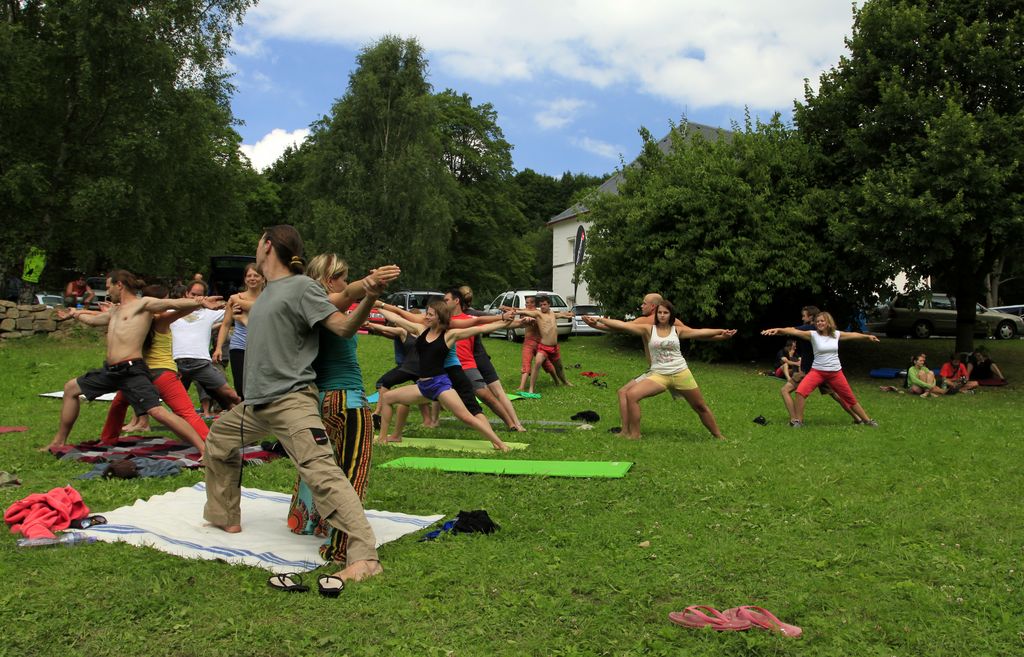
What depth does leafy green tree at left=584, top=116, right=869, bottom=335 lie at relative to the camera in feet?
65.3

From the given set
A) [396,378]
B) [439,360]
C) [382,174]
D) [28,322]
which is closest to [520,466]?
[439,360]

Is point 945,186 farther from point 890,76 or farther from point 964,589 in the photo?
point 964,589

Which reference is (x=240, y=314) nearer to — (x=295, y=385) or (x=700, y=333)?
(x=295, y=385)

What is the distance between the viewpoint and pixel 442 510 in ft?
19.6

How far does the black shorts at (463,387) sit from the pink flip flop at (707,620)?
515 cm

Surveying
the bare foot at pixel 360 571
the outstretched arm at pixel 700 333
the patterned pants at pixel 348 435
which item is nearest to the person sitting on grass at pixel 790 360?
the outstretched arm at pixel 700 333

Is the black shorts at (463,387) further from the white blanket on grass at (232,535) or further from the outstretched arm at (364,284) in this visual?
the outstretched arm at (364,284)

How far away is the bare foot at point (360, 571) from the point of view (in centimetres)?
430

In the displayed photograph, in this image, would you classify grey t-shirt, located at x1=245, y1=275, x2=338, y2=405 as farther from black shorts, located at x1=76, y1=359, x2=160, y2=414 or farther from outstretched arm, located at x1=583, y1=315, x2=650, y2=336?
outstretched arm, located at x1=583, y1=315, x2=650, y2=336

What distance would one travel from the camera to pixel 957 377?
16891mm

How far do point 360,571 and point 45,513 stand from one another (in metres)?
2.28

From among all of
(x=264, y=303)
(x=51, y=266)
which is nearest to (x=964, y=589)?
(x=264, y=303)

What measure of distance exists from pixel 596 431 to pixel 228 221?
76.0ft

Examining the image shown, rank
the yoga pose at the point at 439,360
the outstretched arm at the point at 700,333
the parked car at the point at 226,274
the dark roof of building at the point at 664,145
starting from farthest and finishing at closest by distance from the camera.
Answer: the dark roof of building at the point at 664,145
the parked car at the point at 226,274
the outstretched arm at the point at 700,333
the yoga pose at the point at 439,360
